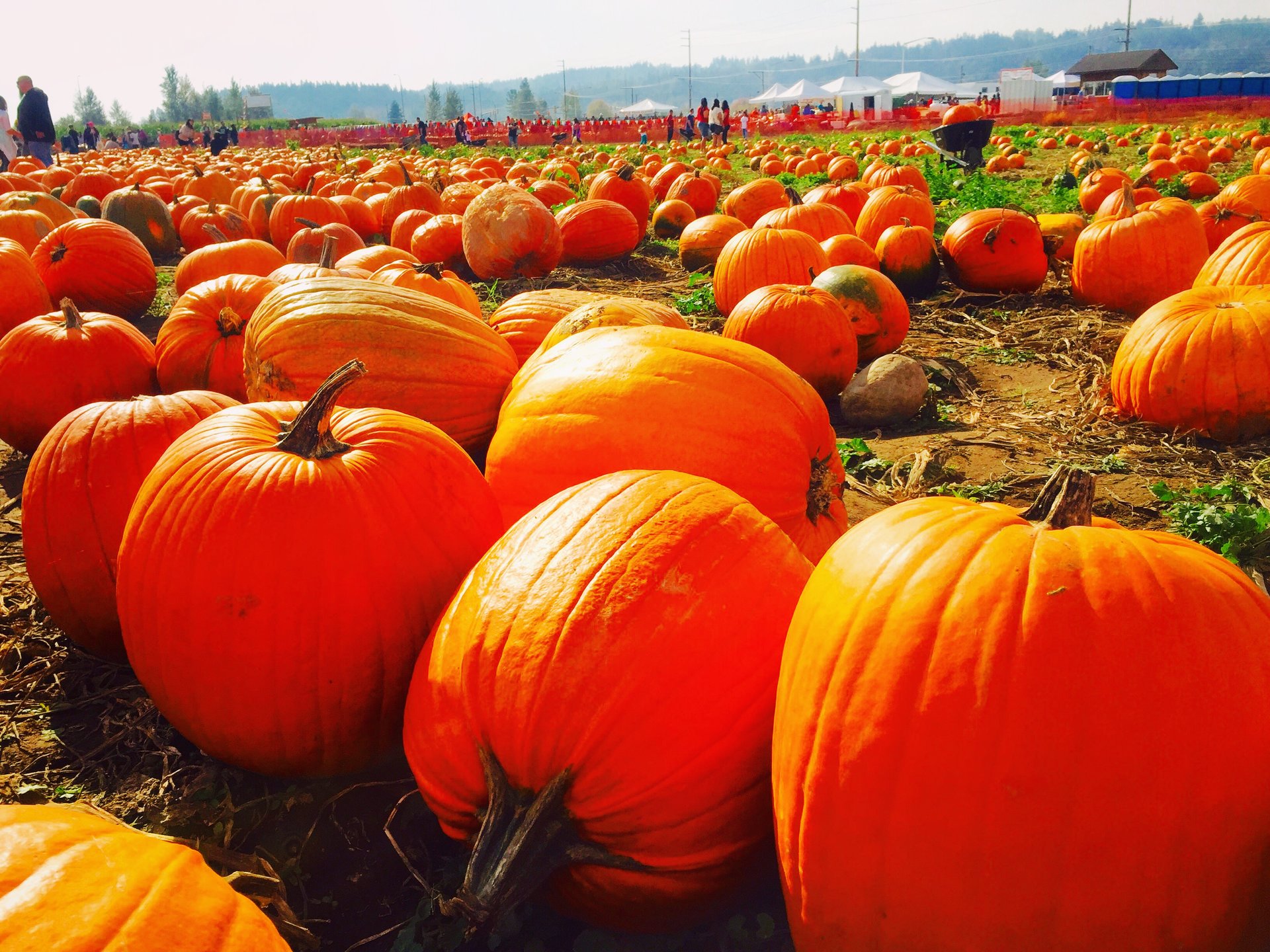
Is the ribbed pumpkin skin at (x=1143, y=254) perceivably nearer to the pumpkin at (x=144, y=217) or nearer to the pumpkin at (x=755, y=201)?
the pumpkin at (x=755, y=201)

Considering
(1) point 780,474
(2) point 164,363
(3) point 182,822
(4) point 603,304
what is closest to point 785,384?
(1) point 780,474

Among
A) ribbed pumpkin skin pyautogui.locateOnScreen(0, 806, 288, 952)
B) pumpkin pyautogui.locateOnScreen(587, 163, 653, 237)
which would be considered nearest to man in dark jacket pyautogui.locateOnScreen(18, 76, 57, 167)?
pumpkin pyautogui.locateOnScreen(587, 163, 653, 237)

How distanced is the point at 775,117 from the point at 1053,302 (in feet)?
168

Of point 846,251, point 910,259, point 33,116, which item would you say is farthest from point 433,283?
point 33,116

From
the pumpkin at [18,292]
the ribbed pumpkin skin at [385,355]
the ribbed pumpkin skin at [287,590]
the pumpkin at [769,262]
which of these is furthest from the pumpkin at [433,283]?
the pumpkin at [18,292]

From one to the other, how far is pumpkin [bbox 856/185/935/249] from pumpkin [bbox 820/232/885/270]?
74.2 inches

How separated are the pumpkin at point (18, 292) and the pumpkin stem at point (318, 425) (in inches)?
205

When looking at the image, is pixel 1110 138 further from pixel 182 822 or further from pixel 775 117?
pixel 775 117

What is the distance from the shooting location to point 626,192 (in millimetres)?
11492

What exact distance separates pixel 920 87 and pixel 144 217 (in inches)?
3310

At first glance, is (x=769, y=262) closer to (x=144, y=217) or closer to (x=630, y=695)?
(x=630, y=695)

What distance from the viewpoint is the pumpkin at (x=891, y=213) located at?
28.9 ft

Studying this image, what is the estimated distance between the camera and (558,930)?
1764 millimetres

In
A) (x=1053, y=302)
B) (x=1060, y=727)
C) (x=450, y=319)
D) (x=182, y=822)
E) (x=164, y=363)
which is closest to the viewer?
(x=1060, y=727)
